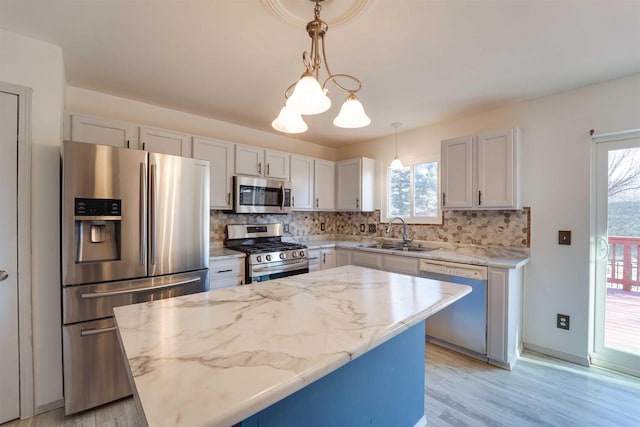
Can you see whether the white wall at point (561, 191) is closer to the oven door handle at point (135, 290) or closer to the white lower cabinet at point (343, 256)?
the white lower cabinet at point (343, 256)

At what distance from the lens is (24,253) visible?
1814 mm

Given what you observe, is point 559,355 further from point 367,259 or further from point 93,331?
point 93,331

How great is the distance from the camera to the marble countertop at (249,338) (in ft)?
1.96

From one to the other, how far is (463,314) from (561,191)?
4.61 ft

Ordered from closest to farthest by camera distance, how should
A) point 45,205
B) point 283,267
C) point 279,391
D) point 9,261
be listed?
point 279,391
point 9,261
point 45,205
point 283,267

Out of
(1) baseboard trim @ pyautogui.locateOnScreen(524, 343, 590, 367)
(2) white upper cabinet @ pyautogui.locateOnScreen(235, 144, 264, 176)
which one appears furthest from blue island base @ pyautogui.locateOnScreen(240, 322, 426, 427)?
(2) white upper cabinet @ pyautogui.locateOnScreen(235, 144, 264, 176)

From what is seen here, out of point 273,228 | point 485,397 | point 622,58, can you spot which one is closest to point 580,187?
point 622,58

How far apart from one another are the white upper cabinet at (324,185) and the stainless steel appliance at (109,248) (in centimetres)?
201

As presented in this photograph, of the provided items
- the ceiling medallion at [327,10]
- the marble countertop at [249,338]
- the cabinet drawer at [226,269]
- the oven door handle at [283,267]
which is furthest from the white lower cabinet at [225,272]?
the ceiling medallion at [327,10]

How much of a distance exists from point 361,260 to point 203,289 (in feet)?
6.15

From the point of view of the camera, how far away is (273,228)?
3701 millimetres

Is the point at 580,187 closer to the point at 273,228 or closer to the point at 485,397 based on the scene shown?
the point at 485,397

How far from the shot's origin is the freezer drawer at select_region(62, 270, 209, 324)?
72.6 inches

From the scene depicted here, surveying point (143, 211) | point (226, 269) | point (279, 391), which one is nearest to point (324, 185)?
point (226, 269)
